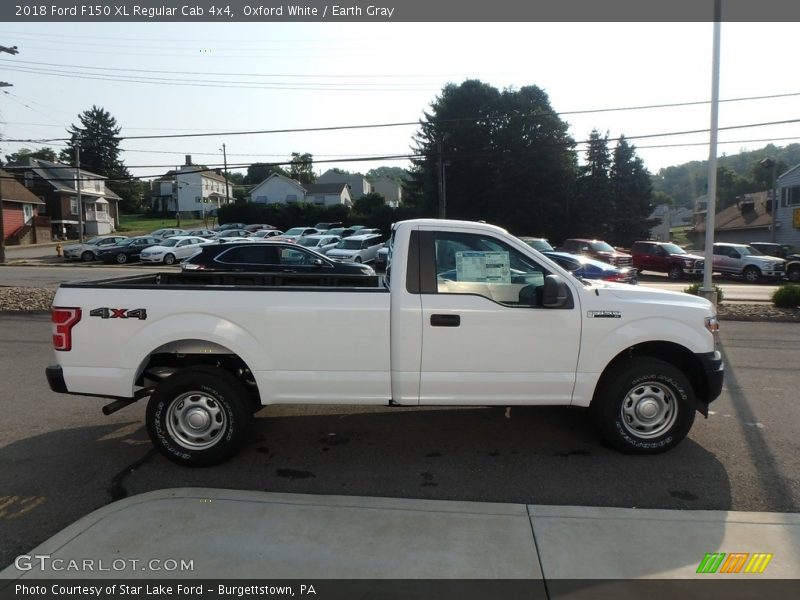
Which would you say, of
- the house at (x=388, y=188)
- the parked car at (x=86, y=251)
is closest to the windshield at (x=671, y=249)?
the parked car at (x=86, y=251)

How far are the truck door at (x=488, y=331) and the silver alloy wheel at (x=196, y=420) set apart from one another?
167 cm

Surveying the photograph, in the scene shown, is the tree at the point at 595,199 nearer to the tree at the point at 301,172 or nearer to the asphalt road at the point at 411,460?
the asphalt road at the point at 411,460

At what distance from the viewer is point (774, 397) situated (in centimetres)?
658

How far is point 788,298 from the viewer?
13.7 m

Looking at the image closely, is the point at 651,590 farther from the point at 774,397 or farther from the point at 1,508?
the point at 774,397

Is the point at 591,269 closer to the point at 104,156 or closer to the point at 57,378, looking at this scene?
the point at 57,378

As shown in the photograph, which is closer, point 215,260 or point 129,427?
point 129,427

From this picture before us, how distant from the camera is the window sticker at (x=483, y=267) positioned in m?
4.72

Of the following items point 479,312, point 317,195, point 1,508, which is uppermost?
point 317,195

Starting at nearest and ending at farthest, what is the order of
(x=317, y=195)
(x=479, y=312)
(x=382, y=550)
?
(x=382, y=550) → (x=479, y=312) → (x=317, y=195)

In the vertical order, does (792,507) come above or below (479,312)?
below

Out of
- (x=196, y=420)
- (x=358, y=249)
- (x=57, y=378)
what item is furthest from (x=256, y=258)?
(x=358, y=249)

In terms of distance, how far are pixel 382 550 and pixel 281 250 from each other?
1209cm

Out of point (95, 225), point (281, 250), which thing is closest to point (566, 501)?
point (281, 250)
